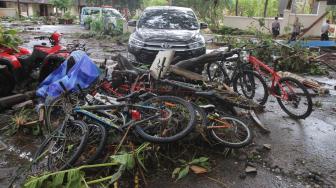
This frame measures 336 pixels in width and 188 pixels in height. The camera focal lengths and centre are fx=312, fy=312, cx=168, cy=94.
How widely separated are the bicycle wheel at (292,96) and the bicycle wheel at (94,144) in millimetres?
3957

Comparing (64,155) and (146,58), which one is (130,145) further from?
(146,58)

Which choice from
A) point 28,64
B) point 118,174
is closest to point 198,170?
point 118,174

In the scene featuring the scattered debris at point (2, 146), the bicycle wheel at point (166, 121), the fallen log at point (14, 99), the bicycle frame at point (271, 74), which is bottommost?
the scattered debris at point (2, 146)

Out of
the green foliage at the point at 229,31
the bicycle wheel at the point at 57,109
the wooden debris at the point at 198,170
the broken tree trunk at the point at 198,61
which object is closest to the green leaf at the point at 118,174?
the wooden debris at the point at 198,170

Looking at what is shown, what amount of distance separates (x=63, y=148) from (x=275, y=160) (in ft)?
10.2

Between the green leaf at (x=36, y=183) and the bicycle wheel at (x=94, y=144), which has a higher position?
the bicycle wheel at (x=94, y=144)

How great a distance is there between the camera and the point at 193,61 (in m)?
6.80

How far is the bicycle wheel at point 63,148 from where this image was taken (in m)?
4.13

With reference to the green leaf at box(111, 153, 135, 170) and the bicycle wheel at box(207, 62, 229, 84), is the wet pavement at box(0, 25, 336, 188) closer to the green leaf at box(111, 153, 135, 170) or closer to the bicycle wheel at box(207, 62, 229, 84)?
the green leaf at box(111, 153, 135, 170)

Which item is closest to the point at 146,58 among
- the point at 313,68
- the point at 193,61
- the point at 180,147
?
the point at 193,61

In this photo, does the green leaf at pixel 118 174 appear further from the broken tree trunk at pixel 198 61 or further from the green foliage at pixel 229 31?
the green foliage at pixel 229 31

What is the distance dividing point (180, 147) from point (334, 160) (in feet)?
7.75

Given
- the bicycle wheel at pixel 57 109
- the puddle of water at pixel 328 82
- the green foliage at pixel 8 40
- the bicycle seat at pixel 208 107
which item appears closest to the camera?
the bicycle seat at pixel 208 107

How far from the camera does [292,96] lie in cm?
635
